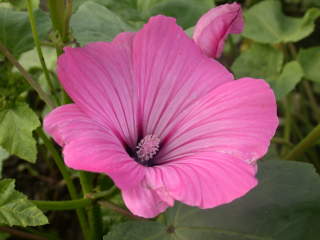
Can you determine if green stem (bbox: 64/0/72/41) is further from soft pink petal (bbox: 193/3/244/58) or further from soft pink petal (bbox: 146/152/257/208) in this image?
soft pink petal (bbox: 146/152/257/208)

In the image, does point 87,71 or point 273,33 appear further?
point 273,33

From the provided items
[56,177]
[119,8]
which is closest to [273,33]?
[119,8]

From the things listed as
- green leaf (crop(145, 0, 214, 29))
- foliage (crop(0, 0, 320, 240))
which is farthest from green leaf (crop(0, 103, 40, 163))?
green leaf (crop(145, 0, 214, 29))

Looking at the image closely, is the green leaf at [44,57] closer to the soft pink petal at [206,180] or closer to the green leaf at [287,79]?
the green leaf at [287,79]

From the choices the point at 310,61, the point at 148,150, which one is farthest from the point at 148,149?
the point at 310,61

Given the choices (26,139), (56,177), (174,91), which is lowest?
(56,177)

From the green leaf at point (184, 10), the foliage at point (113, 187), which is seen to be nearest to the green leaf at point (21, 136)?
the foliage at point (113, 187)

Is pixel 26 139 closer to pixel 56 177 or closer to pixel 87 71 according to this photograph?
pixel 87 71
